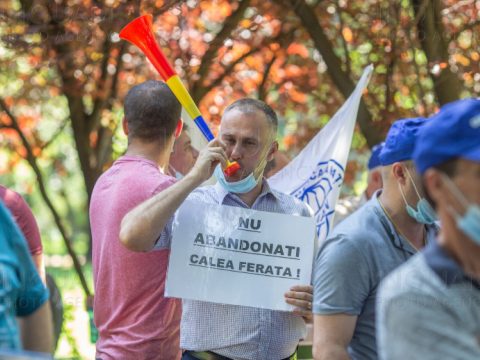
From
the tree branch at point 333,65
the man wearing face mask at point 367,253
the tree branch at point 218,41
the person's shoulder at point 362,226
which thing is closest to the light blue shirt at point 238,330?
the man wearing face mask at point 367,253

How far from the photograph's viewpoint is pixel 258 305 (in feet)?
14.2

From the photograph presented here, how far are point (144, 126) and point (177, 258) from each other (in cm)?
72

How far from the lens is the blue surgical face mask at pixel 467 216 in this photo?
235 centimetres

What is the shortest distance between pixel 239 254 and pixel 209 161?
0.44 m

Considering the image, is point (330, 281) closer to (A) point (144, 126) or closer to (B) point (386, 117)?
(A) point (144, 126)

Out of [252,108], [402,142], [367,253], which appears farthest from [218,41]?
[367,253]

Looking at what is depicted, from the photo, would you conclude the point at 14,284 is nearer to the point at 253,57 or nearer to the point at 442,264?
the point at 442,264

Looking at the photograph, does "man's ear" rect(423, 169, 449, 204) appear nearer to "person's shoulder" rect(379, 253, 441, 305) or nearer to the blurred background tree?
"person's shoulder" rect(379, 253, 441, 305)

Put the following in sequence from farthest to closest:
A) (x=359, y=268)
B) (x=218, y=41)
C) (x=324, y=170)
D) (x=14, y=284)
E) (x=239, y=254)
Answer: (x=218, y=41), (x=324, y=170), (x=239, y=254), (x=359, y=268), (x=14, y=284)

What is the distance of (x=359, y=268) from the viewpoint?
367 cm

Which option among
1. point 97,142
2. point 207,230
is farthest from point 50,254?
point 207,230

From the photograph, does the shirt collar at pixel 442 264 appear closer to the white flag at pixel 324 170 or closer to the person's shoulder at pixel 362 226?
the person's shoulder at pixel 362 226

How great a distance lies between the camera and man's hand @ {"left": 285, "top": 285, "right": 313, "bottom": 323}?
14.2ft

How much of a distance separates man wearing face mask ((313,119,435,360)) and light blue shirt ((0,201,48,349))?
1.05m
